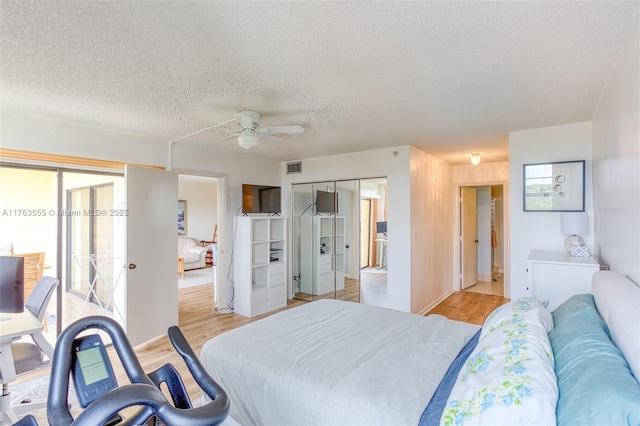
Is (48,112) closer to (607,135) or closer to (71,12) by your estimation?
(71,12)

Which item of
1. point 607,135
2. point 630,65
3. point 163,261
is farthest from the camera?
point 163,261

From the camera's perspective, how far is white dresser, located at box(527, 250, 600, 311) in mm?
2514

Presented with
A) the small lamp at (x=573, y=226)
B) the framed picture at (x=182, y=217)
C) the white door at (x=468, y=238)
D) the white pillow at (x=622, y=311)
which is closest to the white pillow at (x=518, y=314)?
the white pillow at (x=622, y=311)

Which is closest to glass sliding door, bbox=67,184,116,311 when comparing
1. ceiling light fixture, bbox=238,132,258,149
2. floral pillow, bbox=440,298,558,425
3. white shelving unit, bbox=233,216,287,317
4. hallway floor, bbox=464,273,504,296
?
white shelving unit, bbox=233,216,287,317

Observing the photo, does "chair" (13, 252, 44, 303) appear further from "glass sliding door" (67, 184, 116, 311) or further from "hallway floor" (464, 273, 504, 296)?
"hallway floor" (464, 273, 504, 296)

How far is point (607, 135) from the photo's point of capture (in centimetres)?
238

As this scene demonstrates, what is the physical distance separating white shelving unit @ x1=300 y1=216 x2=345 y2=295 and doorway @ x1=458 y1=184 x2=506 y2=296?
257 centimetres

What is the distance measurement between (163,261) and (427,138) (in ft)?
11.7

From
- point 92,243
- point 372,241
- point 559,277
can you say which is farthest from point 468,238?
point 92,243

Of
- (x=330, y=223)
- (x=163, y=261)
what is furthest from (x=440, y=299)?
(x=163, y=261)

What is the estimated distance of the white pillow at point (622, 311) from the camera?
44.8 inches

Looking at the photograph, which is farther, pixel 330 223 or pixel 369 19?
pixel 330 223

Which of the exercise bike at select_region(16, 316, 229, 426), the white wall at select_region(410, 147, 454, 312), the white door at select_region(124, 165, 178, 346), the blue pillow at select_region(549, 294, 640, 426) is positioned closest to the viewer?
the exercise bike at select_region(16, 316, 229, 426)

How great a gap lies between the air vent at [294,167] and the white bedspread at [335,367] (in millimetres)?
3454
